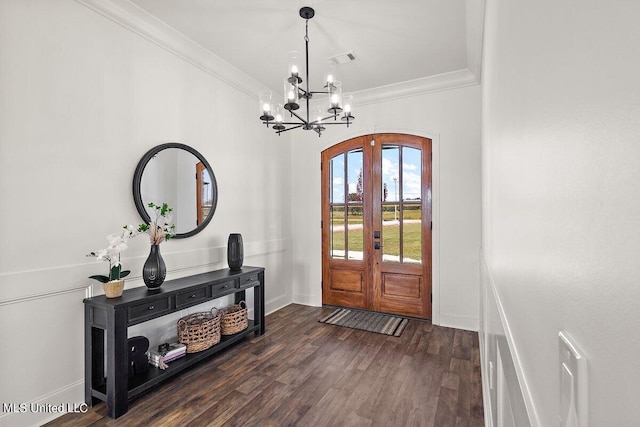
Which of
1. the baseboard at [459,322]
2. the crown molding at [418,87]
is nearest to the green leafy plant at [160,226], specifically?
the crown molding at [418,87]

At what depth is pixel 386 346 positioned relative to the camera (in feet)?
10.8

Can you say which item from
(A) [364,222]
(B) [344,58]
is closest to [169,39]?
(B) [344,58]

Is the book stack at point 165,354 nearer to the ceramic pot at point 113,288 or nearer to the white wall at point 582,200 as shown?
the ceramic pot at point 113,288

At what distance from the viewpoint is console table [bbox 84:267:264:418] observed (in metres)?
2.19

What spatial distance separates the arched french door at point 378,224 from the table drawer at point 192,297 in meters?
2.13

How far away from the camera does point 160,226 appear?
2867 millimetres

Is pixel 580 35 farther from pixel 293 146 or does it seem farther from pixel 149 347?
pixel 293 146

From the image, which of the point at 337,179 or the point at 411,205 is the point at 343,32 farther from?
the point at 411,205

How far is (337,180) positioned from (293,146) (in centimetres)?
92

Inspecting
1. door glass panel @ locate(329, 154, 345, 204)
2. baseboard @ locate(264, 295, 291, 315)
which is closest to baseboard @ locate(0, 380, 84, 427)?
baseboard @ locate(264, 295, 291, 315)

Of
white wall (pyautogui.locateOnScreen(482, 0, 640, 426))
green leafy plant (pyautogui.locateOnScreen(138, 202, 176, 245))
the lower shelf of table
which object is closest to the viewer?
white wall (pyautogui.locateOnScreen(482, 0, 640, 426))

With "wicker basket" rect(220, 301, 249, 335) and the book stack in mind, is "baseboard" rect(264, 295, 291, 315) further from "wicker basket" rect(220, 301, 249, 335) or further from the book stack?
the book stack

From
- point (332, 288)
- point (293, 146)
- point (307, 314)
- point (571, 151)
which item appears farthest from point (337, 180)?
point (571, 151)

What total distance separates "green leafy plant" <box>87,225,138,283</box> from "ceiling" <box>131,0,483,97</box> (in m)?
1.90
